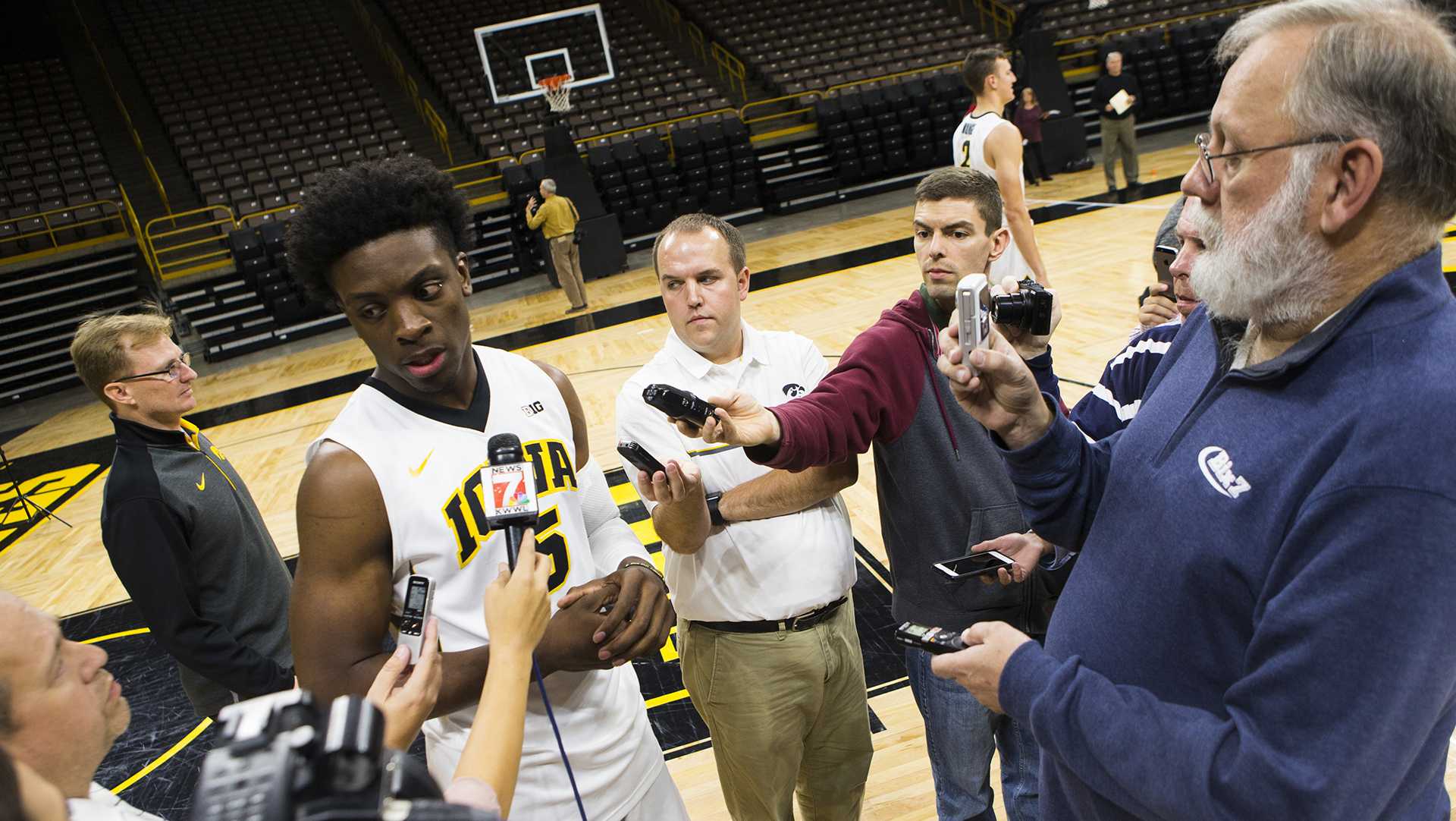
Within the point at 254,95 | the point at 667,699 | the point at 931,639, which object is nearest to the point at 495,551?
the point at 931,639

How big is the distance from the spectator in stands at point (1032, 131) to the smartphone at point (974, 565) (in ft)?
43.1

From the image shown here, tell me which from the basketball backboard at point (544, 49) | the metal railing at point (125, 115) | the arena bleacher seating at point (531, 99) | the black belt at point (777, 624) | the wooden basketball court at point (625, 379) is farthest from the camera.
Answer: the arena bleacher seating at point (531, 99)

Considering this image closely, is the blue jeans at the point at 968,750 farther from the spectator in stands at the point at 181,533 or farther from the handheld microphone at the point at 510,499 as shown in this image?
the spectator in stands at the point at 181,533

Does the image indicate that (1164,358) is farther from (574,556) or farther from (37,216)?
(37,216)

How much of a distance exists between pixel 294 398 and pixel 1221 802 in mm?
10146

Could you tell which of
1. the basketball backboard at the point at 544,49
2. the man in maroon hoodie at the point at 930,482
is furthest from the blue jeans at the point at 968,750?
the basketball backboard at the point at 544,49

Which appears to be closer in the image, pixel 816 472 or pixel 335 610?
pixel 335 610

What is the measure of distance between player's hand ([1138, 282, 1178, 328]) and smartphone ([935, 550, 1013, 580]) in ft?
4.39

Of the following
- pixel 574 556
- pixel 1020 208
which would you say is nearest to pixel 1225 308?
pixel 574 556

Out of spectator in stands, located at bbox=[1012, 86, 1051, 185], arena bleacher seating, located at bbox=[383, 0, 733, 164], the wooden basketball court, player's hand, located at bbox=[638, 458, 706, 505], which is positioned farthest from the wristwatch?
arena bleacher seating, located at bbox=[383, 0, 733, 164]

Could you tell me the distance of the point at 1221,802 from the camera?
107cm

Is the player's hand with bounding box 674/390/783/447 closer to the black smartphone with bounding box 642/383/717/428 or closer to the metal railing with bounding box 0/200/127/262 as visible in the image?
the black smartphone with bounding box 642/383/717/428

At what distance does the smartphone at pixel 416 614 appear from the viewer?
5.11ft

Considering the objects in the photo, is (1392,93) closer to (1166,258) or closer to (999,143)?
(1166,258)
